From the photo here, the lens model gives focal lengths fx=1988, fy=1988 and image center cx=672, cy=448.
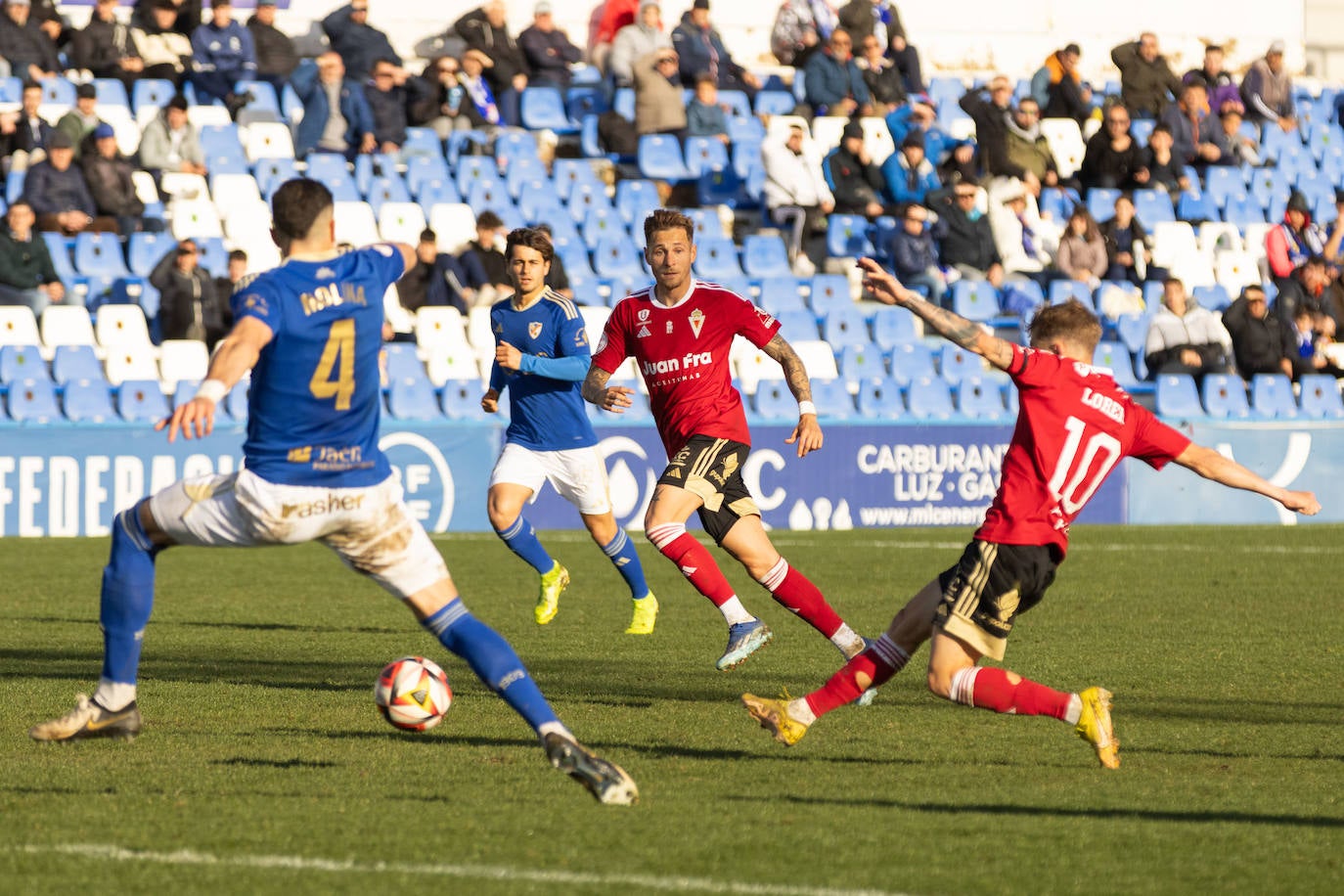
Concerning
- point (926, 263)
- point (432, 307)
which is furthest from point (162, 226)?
point (926, 263)

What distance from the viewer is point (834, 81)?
2575cm

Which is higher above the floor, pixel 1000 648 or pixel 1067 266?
pixel 1000 648

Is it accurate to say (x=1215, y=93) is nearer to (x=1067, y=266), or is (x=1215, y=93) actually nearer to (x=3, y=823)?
(x=1067, y=266)

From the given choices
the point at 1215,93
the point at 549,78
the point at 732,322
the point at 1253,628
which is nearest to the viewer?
the point at 732,322

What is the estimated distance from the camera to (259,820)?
19.6 ft

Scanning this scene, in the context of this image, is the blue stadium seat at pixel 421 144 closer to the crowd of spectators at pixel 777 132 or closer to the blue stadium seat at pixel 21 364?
the crowd of spectators at pixel 777 132

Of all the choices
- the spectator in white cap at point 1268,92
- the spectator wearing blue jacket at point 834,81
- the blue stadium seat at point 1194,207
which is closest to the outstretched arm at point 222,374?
the spectator wearing blue jacket at point 834,81

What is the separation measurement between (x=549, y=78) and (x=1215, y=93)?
10.1 meters

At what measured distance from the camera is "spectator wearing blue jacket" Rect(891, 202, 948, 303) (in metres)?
22.9

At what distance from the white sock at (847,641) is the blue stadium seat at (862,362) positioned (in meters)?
12.7

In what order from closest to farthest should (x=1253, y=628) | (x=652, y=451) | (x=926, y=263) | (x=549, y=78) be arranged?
(x=1253, y=628) < (x=652, y=451) < (x=926, y=263) < (x=549, y=78)

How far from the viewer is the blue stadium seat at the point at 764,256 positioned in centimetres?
2309

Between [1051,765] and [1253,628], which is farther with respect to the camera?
[1253,628]

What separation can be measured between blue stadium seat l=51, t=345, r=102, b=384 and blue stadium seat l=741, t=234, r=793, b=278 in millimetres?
7810
